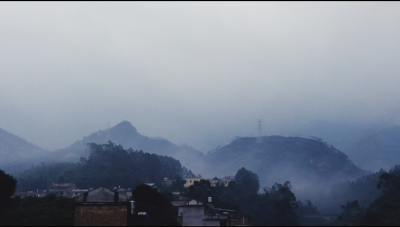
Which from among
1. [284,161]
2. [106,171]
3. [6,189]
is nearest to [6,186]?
[6,189]

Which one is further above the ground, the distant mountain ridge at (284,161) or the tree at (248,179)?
the distant mountain ridge at (284,161)

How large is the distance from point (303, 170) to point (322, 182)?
43.7 feet

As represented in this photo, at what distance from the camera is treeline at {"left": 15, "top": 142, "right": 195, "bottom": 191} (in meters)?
59.4

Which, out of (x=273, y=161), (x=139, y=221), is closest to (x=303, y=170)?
(x=273, y=161)

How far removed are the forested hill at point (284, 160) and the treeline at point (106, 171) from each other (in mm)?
36494

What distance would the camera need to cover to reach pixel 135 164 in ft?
216

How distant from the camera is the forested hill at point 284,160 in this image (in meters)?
103

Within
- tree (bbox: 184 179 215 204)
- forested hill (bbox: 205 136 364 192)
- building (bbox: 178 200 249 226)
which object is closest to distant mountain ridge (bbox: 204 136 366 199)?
forested hill (bbox: 205 136 364 192)

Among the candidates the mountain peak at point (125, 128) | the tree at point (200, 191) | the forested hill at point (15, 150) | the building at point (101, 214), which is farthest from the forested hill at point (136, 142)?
the building at point (101, 214)

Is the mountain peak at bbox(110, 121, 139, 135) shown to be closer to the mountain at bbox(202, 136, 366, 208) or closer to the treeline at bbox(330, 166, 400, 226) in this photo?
the mountain at bbox(202, 136, 366, 208)

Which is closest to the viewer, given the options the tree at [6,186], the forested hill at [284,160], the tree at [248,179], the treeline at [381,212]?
the treeline at [381,212]

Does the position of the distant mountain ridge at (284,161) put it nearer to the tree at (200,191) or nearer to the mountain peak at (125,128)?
the mountain peak at (125,128)

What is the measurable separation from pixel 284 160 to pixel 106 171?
6751 cm

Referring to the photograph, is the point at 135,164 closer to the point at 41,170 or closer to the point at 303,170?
the point at 41,170
